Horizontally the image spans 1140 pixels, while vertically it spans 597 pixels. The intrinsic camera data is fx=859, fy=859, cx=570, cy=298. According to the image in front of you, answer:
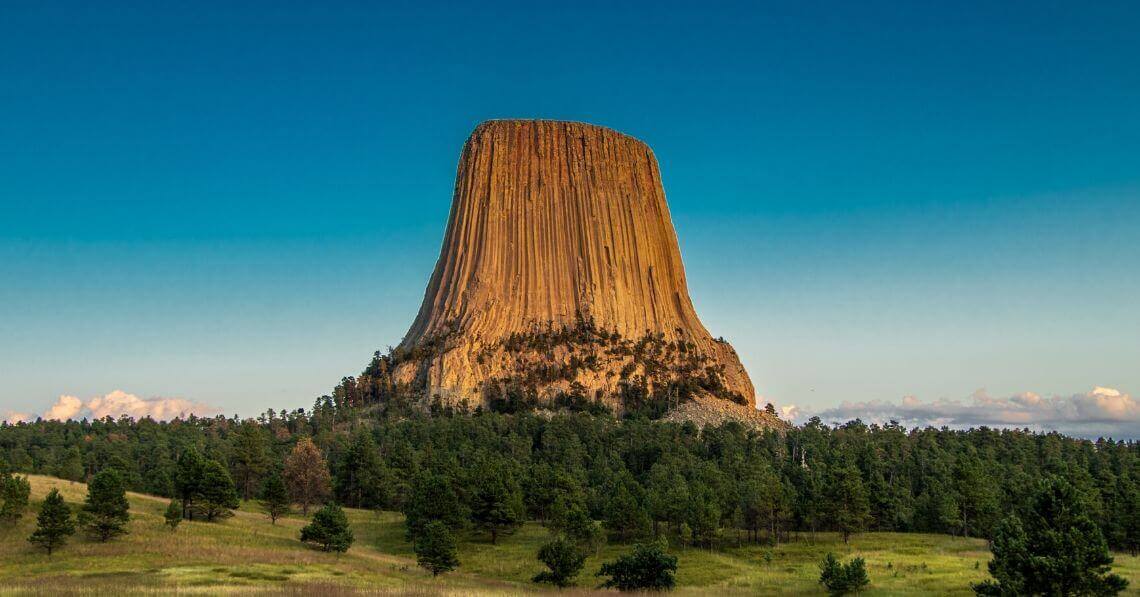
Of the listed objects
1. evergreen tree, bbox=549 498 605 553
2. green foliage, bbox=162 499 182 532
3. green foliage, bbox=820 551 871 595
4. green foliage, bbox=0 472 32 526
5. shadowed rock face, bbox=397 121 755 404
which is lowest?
green foliage, bbox=820 551 871 595

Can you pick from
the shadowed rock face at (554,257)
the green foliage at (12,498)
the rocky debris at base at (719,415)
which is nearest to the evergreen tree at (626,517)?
the green foliage at (12,498)

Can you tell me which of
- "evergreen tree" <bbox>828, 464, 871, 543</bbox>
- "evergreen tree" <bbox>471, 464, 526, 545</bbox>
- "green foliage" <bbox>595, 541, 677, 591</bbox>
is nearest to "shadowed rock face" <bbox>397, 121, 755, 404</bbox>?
"evergreen tree" <bbox>471, 464, 526, 545</bbox>

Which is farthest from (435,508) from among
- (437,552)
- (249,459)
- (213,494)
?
(249,459)

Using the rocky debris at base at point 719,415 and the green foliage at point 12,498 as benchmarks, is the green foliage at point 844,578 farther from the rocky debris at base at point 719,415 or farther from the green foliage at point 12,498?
the rocky debris at base at point 719,415

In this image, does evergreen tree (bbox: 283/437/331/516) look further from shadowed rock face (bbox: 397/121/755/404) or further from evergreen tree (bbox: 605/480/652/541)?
shadowed rock face (bbox: 397/121/755/404)

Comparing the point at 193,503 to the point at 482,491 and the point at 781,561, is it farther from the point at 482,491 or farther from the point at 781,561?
the point at 781,561

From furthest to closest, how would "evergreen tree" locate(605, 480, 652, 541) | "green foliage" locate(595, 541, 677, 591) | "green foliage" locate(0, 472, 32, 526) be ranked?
1. "evergreen tree" locate(605, 480, 652, 541)
2. "green foliage" locate(0, 472, 32, 526)
3. "green foliage" locate(595, 541, 677, 591)

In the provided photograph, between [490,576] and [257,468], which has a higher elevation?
[257,468]

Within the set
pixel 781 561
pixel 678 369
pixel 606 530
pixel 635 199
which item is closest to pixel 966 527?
pixel 781 561
